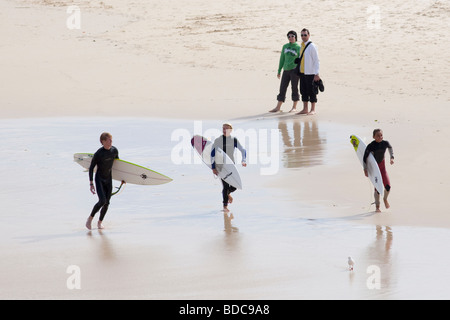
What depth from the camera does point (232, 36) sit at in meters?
26.5

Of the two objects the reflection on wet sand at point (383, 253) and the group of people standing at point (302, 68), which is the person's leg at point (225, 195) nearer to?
the reflection on wet sand at point (383, 253)

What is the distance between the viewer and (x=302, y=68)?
18000mm

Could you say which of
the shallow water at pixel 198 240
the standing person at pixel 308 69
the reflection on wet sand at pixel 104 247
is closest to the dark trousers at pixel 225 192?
the shallow water at pixel 198 240

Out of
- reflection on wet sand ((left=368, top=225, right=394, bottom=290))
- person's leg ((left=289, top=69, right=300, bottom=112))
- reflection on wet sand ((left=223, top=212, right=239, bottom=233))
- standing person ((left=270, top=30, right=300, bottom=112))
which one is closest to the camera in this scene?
reflection on wet sand ((left=368, top=225, right=394, bottom=290))

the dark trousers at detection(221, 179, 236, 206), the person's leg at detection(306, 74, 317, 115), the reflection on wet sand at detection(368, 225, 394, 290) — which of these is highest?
the person's leg at detection(306, 74, 317, 115)

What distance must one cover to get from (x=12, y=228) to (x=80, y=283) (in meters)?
2.57

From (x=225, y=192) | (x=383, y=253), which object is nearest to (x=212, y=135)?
(x=225, y=192)

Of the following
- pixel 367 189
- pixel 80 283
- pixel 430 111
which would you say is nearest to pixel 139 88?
pixel 430 111

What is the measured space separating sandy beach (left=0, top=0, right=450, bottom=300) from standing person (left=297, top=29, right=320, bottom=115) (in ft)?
1.82

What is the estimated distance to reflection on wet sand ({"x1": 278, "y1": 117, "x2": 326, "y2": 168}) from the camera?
14.1 metres

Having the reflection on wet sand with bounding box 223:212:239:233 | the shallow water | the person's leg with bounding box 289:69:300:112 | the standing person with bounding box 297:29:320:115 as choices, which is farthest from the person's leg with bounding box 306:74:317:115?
the reflection on wet sand with bounding box 223:212:239:233

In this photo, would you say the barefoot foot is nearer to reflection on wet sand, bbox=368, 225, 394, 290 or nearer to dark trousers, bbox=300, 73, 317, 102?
reflection on wet sand, bbox=368, 225, 394, 290

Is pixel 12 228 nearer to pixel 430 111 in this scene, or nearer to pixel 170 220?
pixel 170 220

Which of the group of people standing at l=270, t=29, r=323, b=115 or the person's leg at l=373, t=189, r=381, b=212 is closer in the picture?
the person's leg at l=373, t=189, r=381, b=212
